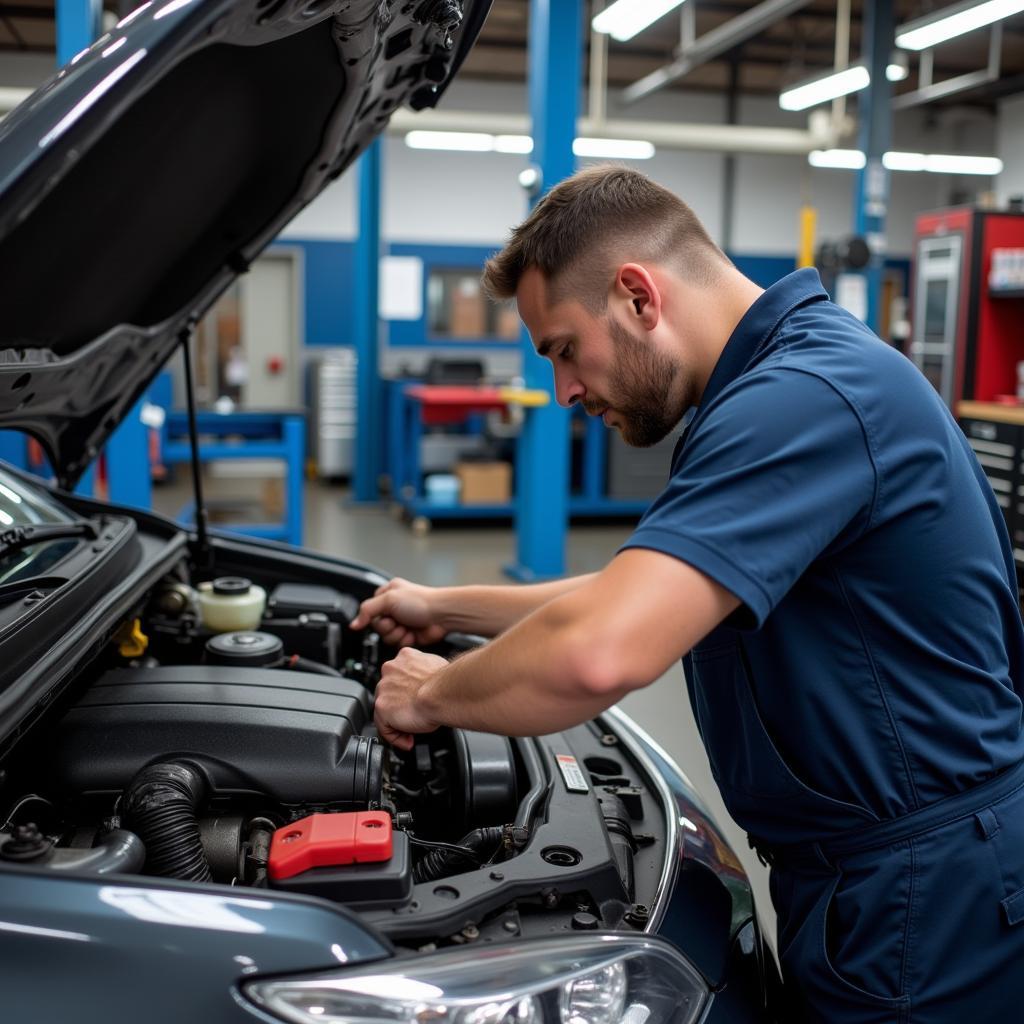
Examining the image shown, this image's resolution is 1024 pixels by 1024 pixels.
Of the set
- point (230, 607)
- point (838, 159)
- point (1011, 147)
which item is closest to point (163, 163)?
point (230, 607)

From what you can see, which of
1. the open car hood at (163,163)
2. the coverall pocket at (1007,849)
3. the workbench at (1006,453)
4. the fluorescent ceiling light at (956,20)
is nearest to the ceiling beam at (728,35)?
the fluorescent ceiling light at (956,20)

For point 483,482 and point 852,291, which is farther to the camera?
point 483,482

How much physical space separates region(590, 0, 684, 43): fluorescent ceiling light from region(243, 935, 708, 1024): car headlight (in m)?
5.90

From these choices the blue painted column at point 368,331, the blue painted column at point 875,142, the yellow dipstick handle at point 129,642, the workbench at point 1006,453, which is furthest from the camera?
the blue painted column at point 368,331

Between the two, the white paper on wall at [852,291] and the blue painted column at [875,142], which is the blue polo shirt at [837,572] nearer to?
the white paper on wall at [852,291]

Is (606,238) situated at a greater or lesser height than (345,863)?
greater

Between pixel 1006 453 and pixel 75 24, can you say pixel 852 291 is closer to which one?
pixel 1006 453

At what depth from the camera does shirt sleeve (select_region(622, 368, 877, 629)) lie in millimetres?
897

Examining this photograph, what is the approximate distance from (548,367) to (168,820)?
416 cm

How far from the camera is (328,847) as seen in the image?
98 centimetres

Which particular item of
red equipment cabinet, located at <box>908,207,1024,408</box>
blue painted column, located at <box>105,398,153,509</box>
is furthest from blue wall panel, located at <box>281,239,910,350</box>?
blue painted column, located at <box>105,398,153,509</box>

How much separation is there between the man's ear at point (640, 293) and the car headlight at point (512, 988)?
2.07 ft

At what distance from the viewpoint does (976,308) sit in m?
6.75

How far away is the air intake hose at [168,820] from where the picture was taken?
1.01 metres
